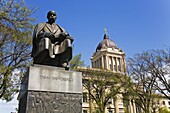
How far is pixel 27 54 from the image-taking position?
14.9 m

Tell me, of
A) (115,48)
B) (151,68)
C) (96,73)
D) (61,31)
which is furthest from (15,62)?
(115,48)

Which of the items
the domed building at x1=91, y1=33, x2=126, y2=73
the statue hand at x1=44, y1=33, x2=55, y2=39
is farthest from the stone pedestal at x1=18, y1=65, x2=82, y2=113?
the domed building at x1=91, y1=33, x2=126, y2=73

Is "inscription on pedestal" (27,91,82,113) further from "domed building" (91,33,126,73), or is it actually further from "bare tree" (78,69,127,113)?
Result: "domed building" (91,33,126,73)

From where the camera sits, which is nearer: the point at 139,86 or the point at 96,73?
the point at 139,86

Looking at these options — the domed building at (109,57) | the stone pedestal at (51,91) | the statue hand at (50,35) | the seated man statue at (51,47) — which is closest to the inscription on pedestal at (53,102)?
the stone pedestal at (51,91)

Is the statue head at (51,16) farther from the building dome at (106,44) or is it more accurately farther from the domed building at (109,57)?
the building dome at (106,44)

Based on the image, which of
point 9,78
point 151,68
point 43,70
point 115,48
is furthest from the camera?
point 115,48

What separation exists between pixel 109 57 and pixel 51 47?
199 ft

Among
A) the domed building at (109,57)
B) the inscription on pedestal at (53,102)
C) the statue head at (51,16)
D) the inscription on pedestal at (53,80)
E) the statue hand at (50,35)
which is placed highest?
the domed building at (109,57)

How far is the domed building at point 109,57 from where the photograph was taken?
210ft

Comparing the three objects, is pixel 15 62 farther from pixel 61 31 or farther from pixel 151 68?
pixel 151 68

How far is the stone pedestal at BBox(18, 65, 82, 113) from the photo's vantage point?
16.0 ft

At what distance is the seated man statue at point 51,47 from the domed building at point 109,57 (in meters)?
57.1

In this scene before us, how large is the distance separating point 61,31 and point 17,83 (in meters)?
10.9
